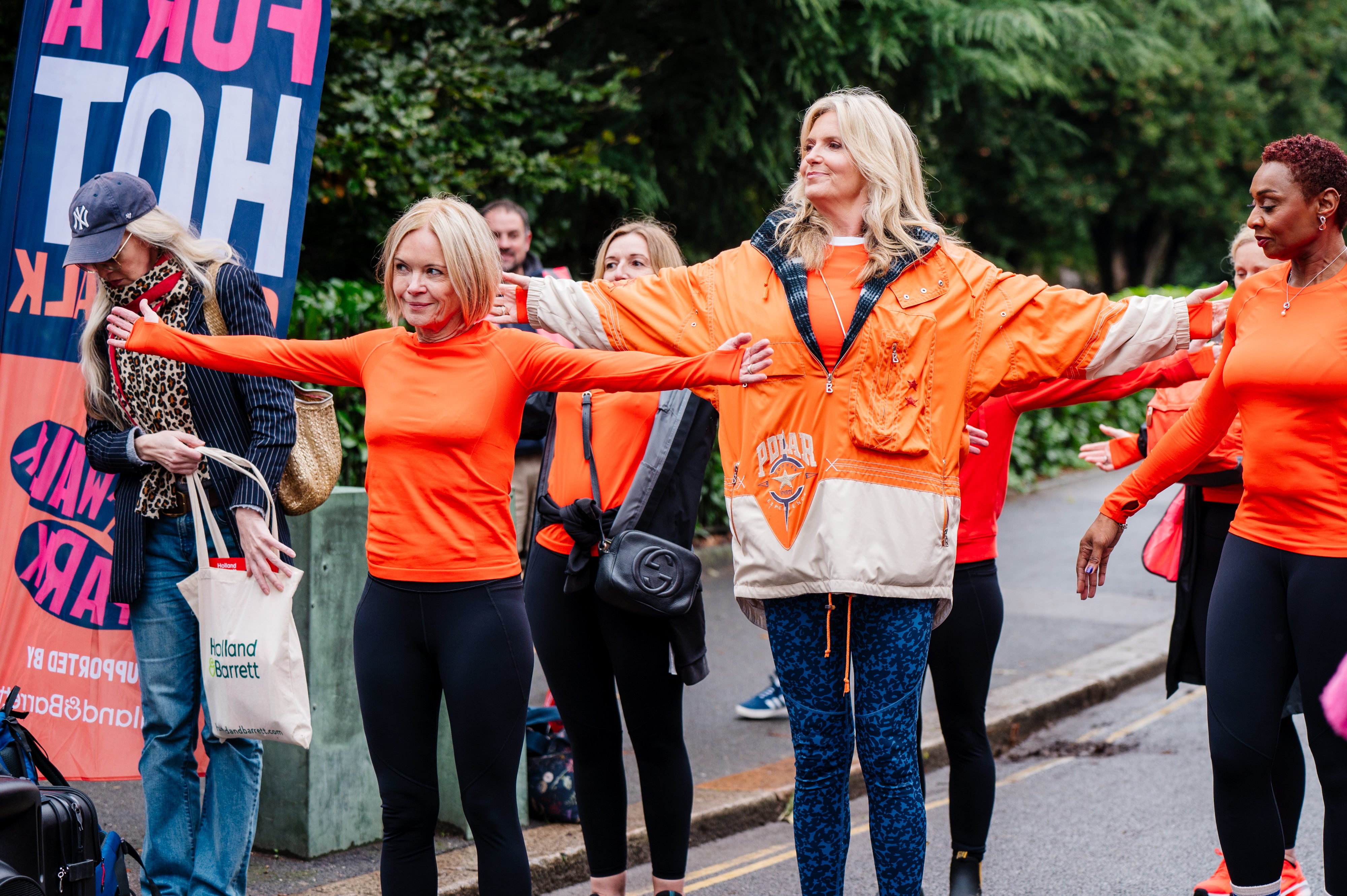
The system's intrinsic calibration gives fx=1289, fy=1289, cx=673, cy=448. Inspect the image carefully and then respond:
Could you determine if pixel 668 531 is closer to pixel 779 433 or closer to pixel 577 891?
pixel 779 433

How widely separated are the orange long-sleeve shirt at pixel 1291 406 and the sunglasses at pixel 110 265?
9.57 feet

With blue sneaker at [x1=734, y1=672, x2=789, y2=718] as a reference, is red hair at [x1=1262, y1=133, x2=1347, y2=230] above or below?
above

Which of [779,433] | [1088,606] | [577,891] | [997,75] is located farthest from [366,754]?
[997,75]

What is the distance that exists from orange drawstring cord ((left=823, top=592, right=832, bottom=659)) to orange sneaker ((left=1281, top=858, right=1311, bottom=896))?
194cm

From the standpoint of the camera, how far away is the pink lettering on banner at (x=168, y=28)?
13.7 feet

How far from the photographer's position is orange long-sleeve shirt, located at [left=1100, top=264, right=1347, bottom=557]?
3088 millimetres

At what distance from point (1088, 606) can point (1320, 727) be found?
633 centimetres

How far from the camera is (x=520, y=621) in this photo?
10.5 ft

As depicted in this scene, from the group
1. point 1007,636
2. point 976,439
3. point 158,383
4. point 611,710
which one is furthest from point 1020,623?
point 158,383

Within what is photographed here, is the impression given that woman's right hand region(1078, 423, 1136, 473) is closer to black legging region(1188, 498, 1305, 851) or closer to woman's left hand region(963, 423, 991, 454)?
black legging region(1188, 498, 1305, 851)

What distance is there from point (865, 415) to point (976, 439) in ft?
2.95

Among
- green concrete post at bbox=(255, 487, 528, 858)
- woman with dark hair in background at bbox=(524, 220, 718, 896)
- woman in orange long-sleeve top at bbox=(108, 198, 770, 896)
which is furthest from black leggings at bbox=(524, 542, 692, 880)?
green concrete post at bbox=(255, 487, 528, 858)

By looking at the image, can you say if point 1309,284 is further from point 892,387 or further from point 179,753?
point 179,753

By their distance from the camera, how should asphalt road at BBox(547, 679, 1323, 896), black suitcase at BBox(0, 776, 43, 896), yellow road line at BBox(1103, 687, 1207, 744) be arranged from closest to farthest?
black suitcase at BBox(0, 776, 43, 896) → asphalt road at BBox(547, 679, 1323, 896) → yellow road line at BBox(1103, 687, 1207, 744)
